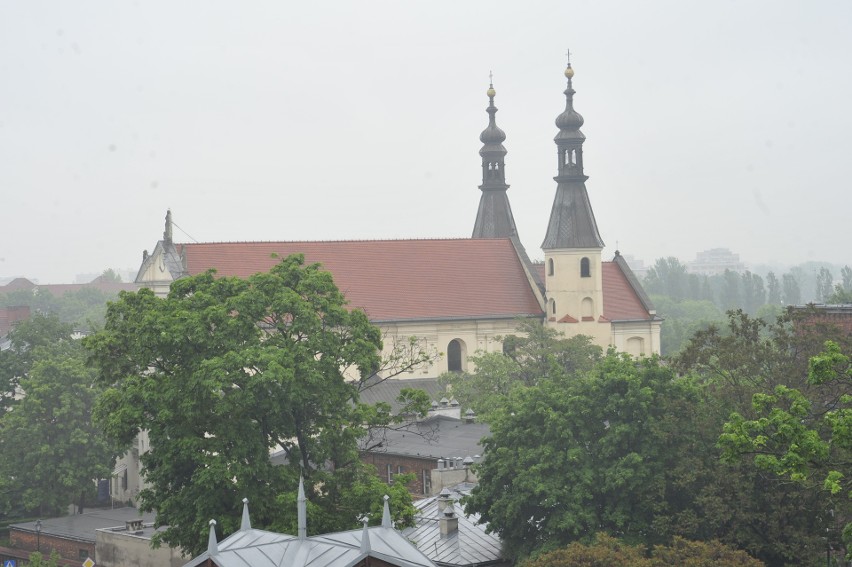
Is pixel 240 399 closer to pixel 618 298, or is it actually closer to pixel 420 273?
pixel 420 273

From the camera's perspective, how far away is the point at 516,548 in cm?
3544

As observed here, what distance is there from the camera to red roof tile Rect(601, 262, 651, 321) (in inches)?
2862

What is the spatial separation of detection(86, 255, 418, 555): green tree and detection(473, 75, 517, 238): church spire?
4323 cm

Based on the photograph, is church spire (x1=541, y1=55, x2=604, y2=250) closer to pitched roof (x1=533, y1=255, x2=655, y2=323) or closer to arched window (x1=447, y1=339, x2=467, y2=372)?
pitched roof (x1=533, y1=255, x2=655, y2=323)

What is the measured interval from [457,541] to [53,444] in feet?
97.7

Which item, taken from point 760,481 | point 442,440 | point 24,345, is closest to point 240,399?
point 760,481

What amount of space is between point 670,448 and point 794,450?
12.6 m

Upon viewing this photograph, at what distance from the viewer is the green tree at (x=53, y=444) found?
5975 cm

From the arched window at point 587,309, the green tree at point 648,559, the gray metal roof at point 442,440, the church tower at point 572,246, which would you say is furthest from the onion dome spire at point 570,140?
the green tree at point 648,559

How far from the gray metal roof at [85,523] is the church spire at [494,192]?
28278 mm

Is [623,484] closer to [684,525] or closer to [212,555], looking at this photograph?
[684,525]

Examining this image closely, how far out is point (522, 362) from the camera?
66250 mm

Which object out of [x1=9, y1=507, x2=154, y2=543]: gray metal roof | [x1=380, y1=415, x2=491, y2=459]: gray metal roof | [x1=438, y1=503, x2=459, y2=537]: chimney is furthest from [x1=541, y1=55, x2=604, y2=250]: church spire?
[x1=438, y1=503, x2=459, y2=537]: chimney

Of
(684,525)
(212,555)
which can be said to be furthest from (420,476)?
(212,555)
